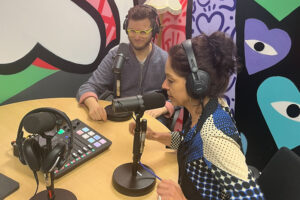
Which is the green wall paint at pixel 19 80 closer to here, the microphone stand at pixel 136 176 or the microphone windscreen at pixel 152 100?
Answer: the microphone stand at pixel 136 176

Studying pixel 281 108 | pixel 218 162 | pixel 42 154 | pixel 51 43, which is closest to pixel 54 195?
pixel 42 154

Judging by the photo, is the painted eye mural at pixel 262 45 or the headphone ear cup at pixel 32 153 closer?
the headphone ear cup at pixel 32 153

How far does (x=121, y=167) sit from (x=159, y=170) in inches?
6.3

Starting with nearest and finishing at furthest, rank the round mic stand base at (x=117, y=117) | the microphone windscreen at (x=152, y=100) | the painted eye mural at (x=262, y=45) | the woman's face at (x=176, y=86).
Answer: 1. the microphone windscreen at (x=152, y=100)
2. the woman's face at (x=176, y=86)
3. the round mic stand base at (x=117, y=117)
4. the painted eye mural at (x=262, y=45)

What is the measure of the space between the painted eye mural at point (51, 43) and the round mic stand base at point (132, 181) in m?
1.06

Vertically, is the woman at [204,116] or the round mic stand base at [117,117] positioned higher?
the woman at [204,116]

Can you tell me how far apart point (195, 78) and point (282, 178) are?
536 mm

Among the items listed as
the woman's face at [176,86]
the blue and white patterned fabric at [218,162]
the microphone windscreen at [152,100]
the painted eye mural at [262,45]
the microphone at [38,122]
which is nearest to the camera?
the microphone at [38,122]

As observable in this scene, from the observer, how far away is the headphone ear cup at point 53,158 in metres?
0.76

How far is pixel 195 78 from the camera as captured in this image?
98cm

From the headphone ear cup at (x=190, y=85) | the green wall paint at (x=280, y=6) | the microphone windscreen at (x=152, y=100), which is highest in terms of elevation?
the green wall paint at (x=280, y=6)

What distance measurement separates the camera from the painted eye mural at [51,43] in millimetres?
1650

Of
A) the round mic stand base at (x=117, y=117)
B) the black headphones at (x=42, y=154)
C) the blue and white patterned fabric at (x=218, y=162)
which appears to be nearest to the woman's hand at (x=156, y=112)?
the round mic stand base at (x=117, y=117)

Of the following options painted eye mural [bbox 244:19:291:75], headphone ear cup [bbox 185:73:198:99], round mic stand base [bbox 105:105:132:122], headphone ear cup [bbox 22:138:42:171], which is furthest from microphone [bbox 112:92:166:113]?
painted eye mural [bbox 244:19:291:75]
